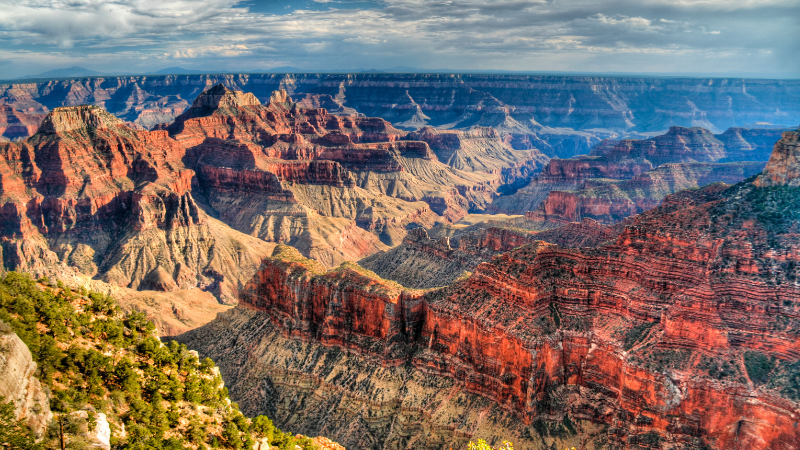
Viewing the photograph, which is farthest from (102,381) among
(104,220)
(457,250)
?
(104,220)

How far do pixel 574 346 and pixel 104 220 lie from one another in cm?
12722

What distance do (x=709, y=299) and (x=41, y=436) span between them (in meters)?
53.5

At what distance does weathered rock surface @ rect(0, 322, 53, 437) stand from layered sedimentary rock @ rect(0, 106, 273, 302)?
105 metres

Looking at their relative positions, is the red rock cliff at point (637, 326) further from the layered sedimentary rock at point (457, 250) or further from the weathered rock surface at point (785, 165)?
the layered sedimentary rock at point (457, 250)

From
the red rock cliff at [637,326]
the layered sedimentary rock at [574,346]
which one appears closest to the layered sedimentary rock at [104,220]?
the layered sedimentary rock at [574,346]

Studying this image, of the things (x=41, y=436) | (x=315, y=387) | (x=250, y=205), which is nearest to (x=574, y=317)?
(x=315, y=387)

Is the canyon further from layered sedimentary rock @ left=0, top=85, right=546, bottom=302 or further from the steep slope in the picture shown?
the steep slope

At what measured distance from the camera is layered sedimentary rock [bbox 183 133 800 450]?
5047 centimetres

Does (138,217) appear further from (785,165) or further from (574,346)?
(785,165)

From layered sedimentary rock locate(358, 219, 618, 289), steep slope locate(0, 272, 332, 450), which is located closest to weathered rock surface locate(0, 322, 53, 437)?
steep slope locate(0, 272, 332, 450)

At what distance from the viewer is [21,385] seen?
2414 cm

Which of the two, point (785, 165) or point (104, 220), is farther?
point (104, 220)

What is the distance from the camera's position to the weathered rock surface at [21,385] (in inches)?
915

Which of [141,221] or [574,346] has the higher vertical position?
[574,346]
